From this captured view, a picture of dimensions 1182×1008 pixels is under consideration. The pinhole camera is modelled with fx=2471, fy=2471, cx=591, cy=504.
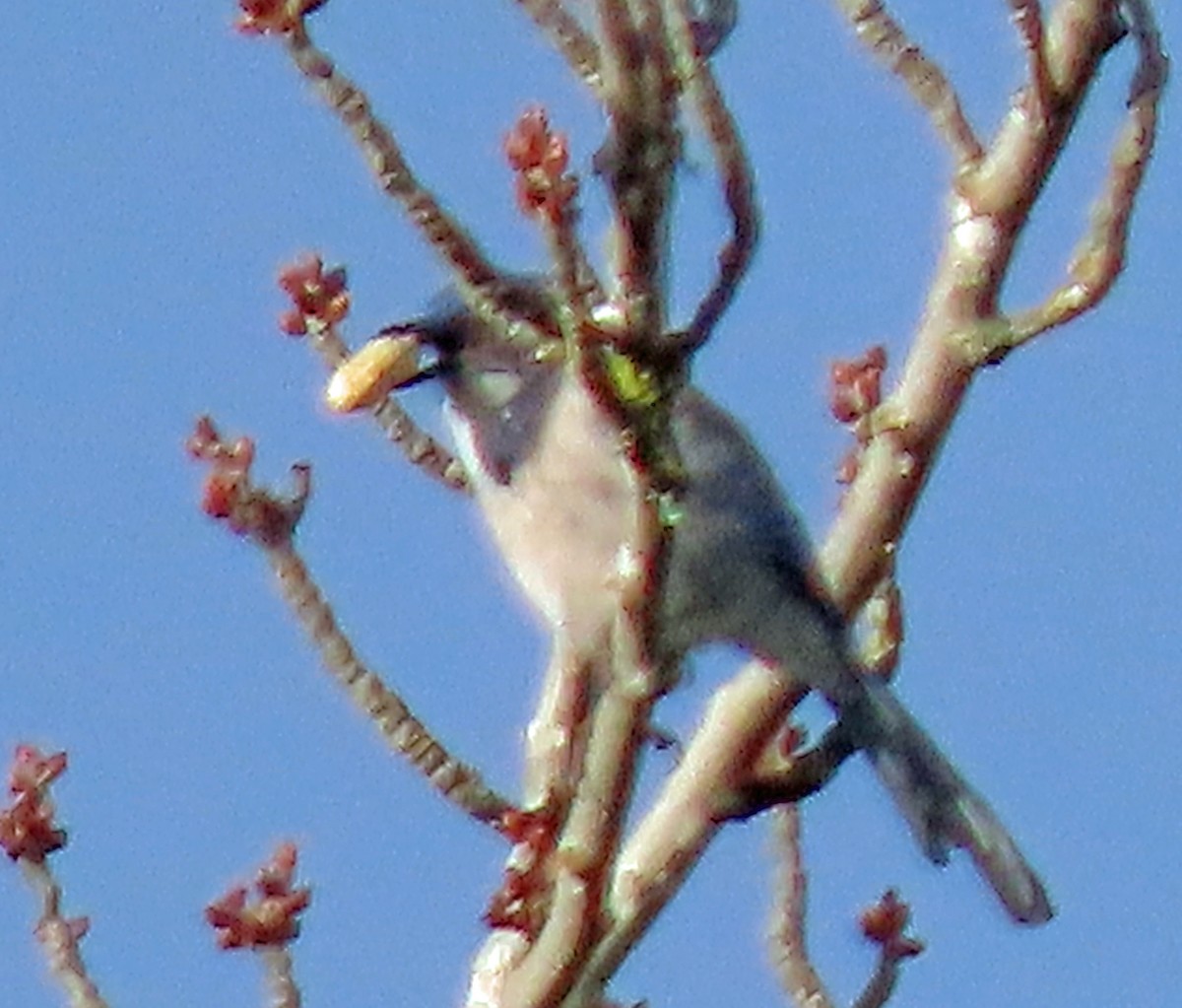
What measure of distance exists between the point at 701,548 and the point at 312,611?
40.1 inches

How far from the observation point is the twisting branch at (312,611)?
8.63 feet

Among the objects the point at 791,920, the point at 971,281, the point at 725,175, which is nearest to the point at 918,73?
the point at 971,281

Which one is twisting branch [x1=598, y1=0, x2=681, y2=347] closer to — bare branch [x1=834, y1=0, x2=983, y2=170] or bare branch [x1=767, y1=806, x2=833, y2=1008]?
bare branch [x1=834, y1=0, x2=983, y2=170]

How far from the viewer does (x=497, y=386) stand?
12.2 feet

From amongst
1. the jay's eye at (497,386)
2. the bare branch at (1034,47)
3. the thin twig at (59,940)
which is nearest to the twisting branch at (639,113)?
the bare branch at (1034,47)

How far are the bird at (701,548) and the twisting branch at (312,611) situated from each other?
51 cm

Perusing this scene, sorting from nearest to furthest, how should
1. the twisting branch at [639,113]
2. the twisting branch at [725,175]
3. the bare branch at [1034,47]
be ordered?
the twisting branch at [639,113] → the twisting branch at [725,175] → the bare branch at [1034,47]

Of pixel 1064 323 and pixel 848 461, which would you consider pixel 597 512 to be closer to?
pixel 848 461

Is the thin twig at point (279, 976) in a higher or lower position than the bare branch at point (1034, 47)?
lower

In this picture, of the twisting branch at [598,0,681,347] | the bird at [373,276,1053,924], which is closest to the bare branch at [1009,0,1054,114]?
the twisting branch at [598,0,681,347]

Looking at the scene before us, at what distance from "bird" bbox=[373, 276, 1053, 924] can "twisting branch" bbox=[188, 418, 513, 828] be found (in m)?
0.51

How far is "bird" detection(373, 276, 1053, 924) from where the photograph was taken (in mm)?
3412

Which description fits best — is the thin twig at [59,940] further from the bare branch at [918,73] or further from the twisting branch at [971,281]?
the bare branch at [918,73]

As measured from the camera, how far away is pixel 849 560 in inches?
117
